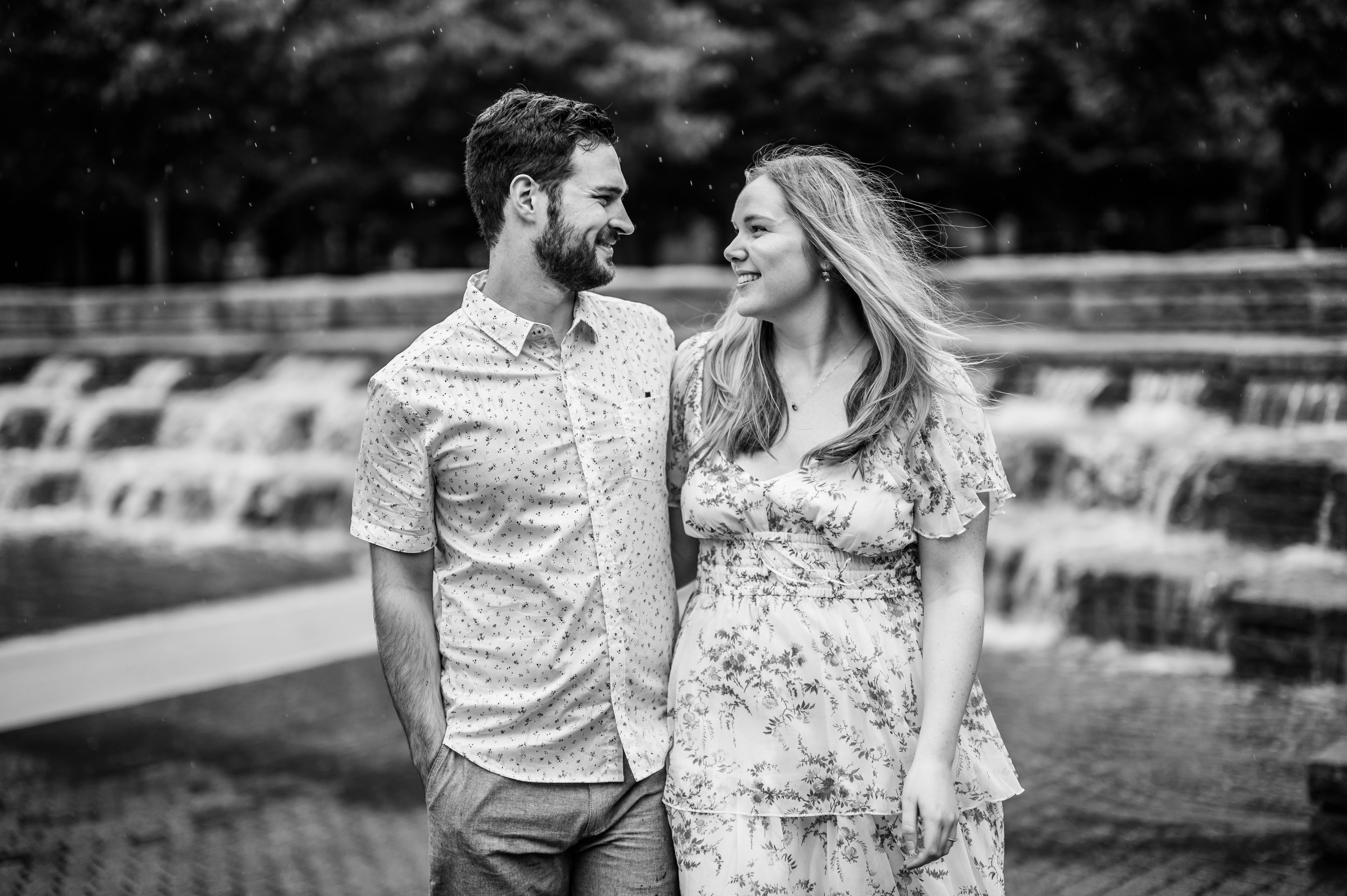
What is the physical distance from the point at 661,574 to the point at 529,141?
84cm

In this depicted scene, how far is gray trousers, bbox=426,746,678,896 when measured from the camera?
245cm

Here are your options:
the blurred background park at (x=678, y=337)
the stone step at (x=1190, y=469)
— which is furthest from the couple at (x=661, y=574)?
the stone step at (x=1190, y=469)

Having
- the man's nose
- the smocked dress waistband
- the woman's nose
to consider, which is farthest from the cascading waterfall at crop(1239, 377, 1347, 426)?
the man's nose

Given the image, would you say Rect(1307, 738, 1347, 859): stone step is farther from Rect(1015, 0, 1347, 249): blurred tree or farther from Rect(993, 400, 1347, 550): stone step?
Rect(1015, 0, 1347, 249): blurred tree

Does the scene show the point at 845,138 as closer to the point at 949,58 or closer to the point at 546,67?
the point at 949,58

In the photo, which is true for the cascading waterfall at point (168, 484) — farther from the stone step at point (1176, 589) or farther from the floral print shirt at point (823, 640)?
the floral print shirt at point (823, 640)

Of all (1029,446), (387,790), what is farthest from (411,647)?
(1029,446)

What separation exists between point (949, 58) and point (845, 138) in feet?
10.4

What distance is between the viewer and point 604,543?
250cm

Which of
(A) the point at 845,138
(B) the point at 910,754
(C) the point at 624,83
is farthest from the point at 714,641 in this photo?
(A) the point at 845,138

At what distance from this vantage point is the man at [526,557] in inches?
97.2

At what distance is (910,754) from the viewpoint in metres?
2.55

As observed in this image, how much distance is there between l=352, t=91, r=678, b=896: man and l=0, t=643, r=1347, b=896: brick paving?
2.49 meters

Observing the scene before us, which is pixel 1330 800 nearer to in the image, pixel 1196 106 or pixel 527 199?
pixel 527 199
